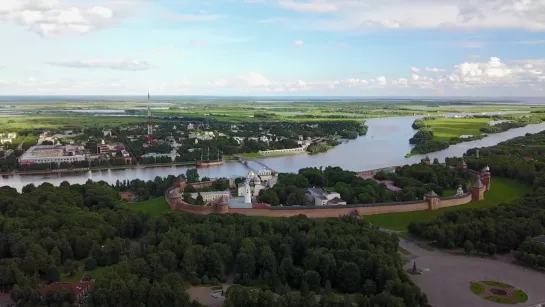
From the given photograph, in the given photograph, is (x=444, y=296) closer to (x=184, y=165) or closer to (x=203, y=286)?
(x=203, y=286)

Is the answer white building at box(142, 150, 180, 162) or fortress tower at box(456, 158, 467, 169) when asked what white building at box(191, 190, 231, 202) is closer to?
fortress tower at box(456, 158, 467, 169)

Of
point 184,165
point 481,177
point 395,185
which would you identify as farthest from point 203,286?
point 184,165

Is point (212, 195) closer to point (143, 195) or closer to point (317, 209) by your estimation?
point (143, 195)

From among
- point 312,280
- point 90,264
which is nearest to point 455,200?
point 312,280

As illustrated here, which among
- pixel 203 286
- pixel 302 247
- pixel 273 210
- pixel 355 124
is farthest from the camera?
pixel 355 124

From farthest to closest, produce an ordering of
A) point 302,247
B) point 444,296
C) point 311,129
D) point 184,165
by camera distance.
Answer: point 311,129
point 184,165
point 302,247
point 444,296

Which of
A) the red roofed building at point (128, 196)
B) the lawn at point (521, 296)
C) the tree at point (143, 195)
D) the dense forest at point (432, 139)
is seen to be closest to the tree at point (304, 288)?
the lawn at point (521, 296)

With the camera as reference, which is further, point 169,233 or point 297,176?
point 297,176
